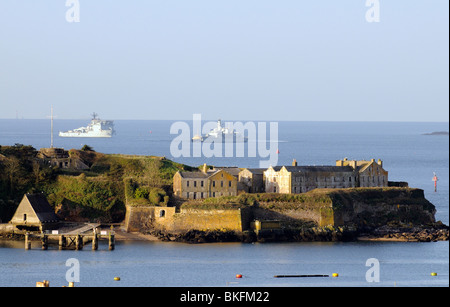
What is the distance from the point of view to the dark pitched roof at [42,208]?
244ft

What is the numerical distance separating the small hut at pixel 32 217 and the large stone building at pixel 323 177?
14821mm

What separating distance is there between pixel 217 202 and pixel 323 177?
923 centimetres

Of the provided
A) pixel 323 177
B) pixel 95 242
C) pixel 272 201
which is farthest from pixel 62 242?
pixel 323 177

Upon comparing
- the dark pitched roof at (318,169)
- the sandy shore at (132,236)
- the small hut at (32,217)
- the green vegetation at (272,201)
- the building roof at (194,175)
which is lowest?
the sandy shore at (132,236)

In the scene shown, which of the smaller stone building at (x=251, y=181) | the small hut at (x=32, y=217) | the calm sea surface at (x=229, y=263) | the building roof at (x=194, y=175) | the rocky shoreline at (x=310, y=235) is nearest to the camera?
the calm sea surface at (x=229, y=263)

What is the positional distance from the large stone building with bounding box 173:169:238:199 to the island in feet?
0.22

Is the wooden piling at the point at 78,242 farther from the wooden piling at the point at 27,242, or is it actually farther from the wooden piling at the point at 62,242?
the wooden piling at the point at 27,242

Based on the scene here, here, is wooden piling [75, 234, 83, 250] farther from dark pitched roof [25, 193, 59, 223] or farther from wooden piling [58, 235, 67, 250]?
dark pitched roof [25, 193, 59, 223]

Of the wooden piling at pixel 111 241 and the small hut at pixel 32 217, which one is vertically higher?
the small hut at pixel 32 217

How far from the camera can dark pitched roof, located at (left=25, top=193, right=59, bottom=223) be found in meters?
74.3

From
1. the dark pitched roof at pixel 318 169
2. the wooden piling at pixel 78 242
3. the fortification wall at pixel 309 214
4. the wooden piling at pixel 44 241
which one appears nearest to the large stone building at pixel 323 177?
the dark pitched roof at pixel 318 169

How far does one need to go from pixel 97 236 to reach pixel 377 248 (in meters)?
16.6
